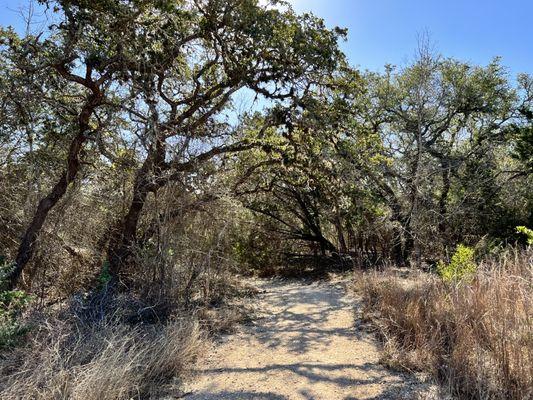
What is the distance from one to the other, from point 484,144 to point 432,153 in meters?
1.58

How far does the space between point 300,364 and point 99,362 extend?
2063mm

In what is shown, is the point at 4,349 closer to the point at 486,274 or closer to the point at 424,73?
the point at 486,274

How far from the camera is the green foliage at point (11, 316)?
430 cm

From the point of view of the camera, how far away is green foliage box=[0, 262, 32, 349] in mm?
4305

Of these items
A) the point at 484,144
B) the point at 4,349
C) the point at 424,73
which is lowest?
the point at 4,349

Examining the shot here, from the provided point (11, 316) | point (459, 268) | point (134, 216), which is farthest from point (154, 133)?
point (459, 268)

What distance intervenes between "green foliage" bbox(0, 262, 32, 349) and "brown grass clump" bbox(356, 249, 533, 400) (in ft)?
12.5

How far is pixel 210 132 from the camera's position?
738cm

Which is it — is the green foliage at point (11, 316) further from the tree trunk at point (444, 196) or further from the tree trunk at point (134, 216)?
the tree trunk at point (444, 196)

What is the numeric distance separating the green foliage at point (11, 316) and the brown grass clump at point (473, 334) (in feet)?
12.5

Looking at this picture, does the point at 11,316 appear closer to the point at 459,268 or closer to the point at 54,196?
the point at 54,196

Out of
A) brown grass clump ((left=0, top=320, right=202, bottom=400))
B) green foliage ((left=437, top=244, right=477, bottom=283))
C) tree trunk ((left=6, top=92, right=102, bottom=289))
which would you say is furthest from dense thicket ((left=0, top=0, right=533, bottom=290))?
green foliage ((left=437, top=244, right=477, bottom=283))

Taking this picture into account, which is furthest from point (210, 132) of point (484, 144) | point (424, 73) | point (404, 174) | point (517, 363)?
point (484, 144)

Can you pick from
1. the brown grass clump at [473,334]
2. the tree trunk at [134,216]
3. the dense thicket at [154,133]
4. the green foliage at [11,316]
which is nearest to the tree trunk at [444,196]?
the dense thicket at [154,133]
